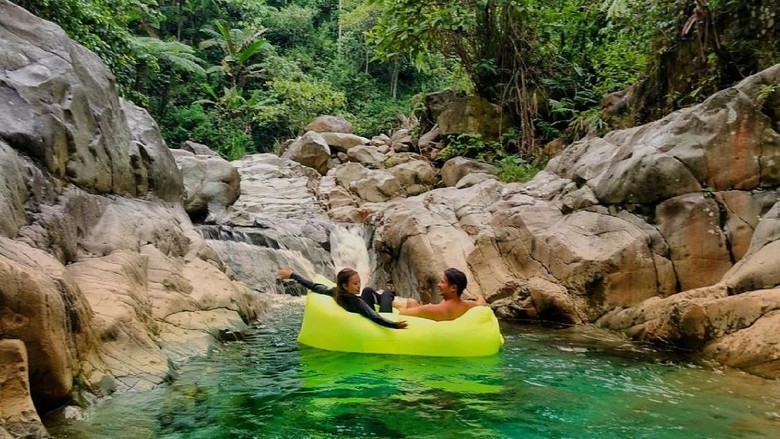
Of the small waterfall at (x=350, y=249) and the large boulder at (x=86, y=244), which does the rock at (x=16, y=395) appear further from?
the small waterfall at (x=350, y=249)

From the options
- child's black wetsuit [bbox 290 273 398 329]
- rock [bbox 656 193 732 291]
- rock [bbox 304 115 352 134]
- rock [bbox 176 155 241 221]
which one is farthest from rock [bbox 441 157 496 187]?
rock [bbox 304 115 352 134]

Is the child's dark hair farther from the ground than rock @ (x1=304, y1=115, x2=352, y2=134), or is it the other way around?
rock @ (x1=304, y1=115, x2=352, y2=134)

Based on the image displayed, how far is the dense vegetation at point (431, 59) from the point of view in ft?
31.4

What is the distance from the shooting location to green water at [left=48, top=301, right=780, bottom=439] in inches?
143

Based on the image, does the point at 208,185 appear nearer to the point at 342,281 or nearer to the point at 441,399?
the point at 342,281

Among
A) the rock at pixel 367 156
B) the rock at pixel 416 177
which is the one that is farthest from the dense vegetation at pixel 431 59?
the rock at pixel 367 156

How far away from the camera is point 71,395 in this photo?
12.4 feet

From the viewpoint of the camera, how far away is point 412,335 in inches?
230

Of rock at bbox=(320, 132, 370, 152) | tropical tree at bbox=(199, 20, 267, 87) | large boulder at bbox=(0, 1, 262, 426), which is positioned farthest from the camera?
tropical tree at bbox=(199, 20, 267, 87)

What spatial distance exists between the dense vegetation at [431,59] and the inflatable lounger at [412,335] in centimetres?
585

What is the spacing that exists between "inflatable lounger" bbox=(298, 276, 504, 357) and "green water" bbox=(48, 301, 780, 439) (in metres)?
0.14

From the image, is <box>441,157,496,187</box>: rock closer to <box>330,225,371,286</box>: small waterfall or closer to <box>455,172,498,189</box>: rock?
<box>455,172,498,189</box>: rock

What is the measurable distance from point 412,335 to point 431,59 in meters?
20.8

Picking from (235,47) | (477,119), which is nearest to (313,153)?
(477,119)
